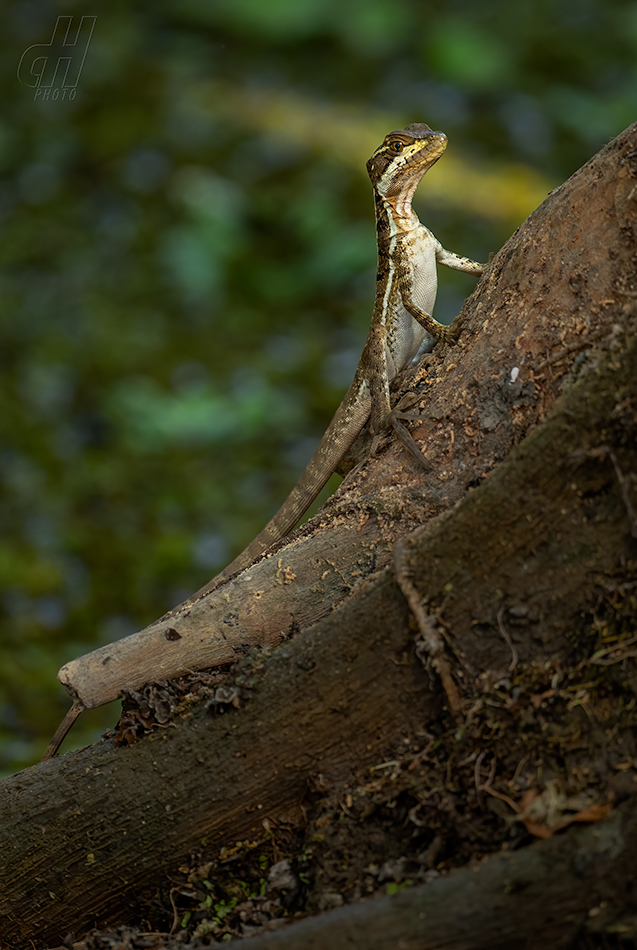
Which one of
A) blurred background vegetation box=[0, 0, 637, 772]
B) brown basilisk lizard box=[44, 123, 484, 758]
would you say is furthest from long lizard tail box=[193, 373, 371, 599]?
blurred background vegetation box=[0, 0, 637, 772]

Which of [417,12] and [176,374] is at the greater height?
[417,12]

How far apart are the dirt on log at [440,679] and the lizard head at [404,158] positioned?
1.05m

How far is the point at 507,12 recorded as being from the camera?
9.00 m

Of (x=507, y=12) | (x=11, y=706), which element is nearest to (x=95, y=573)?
(x=11, y=706)

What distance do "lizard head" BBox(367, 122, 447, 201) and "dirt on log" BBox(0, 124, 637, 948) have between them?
105 centimetres

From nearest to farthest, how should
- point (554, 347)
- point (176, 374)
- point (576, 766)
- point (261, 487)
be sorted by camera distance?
point (576, 766), point (554, 347), point (261, 487), point (176, 374)

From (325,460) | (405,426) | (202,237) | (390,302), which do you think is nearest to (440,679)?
(405,426)

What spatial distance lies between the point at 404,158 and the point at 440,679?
8.06 ft

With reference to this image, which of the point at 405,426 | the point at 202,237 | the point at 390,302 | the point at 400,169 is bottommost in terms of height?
the point at 405,426

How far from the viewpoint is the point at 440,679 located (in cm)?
191

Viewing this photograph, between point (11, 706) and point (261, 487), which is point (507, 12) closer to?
point (261, 487)

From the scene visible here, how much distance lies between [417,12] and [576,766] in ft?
30.9

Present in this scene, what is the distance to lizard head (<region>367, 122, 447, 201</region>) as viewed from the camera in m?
→ 3.52

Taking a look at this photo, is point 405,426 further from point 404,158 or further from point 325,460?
point 404,158
